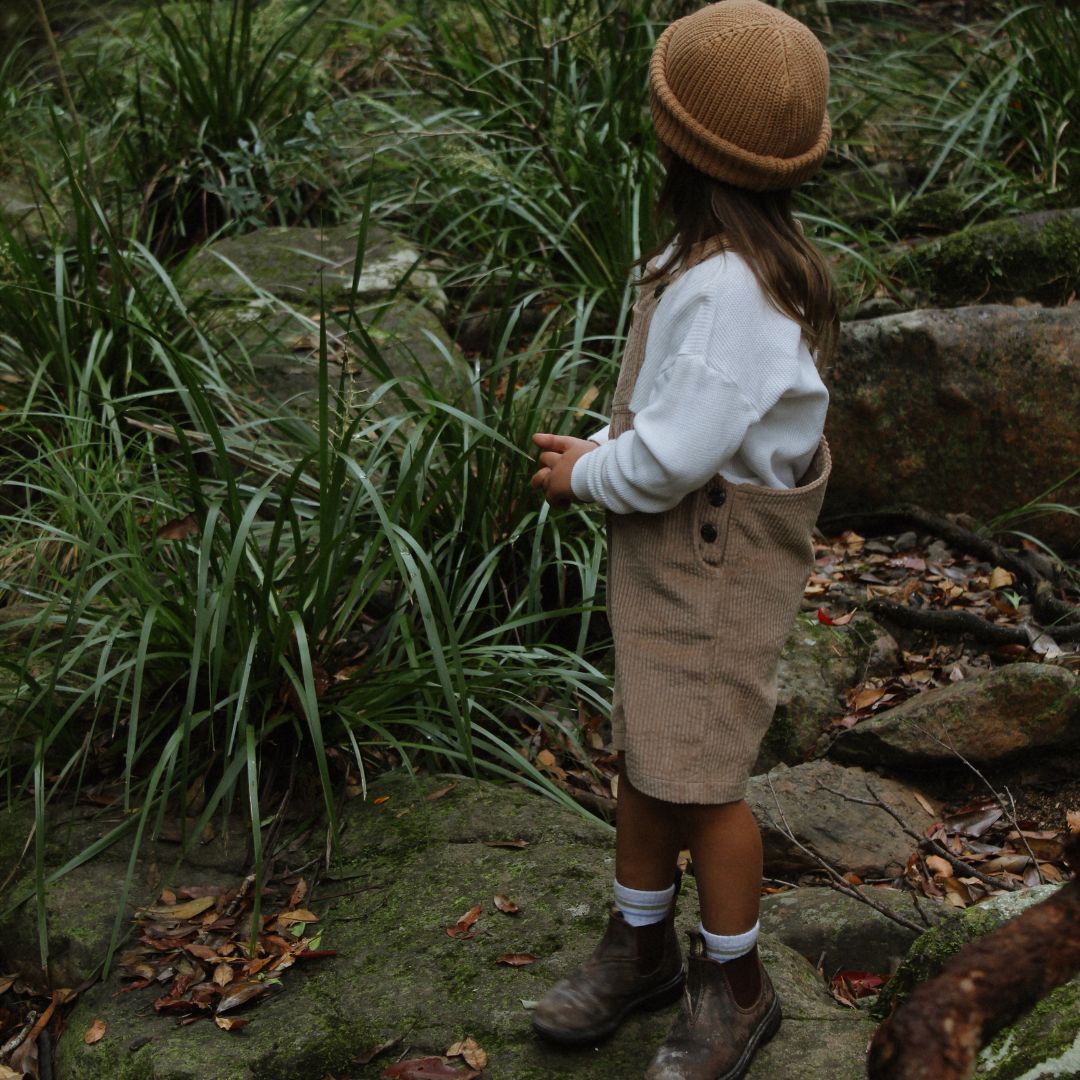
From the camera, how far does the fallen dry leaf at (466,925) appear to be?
2420 mm

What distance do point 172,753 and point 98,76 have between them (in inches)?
163

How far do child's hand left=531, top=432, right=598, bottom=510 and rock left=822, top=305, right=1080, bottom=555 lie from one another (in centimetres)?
217

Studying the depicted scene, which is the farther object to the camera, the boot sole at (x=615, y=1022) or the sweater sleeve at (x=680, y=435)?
the boot sole at (x=615, y=1022)

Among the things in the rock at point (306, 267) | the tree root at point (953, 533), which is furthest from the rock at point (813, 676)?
the rock at point (306, 267)

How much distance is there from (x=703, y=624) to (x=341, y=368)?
198cm

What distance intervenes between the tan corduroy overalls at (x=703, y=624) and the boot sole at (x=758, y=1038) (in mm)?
373

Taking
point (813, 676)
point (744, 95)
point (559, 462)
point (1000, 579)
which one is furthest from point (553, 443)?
point (1000, 579)

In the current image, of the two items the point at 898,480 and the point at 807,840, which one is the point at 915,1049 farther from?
the point at 898,480

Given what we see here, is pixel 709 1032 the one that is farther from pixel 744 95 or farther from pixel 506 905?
pixel 744 95

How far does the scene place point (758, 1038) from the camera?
80.4 inches

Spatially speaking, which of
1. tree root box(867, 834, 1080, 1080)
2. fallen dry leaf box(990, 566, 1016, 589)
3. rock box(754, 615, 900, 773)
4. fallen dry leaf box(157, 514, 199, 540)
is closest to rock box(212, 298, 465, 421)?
fallen dry leaf box(157, 514, 199, 540)

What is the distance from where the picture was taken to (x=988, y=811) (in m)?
3.10

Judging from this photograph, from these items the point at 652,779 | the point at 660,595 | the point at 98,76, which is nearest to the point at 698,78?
the point at 660,595

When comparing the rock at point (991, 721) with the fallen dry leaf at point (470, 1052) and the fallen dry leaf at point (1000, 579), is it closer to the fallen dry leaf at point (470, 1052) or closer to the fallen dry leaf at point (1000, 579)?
the fallen dry leaf at point (1000, 579)
